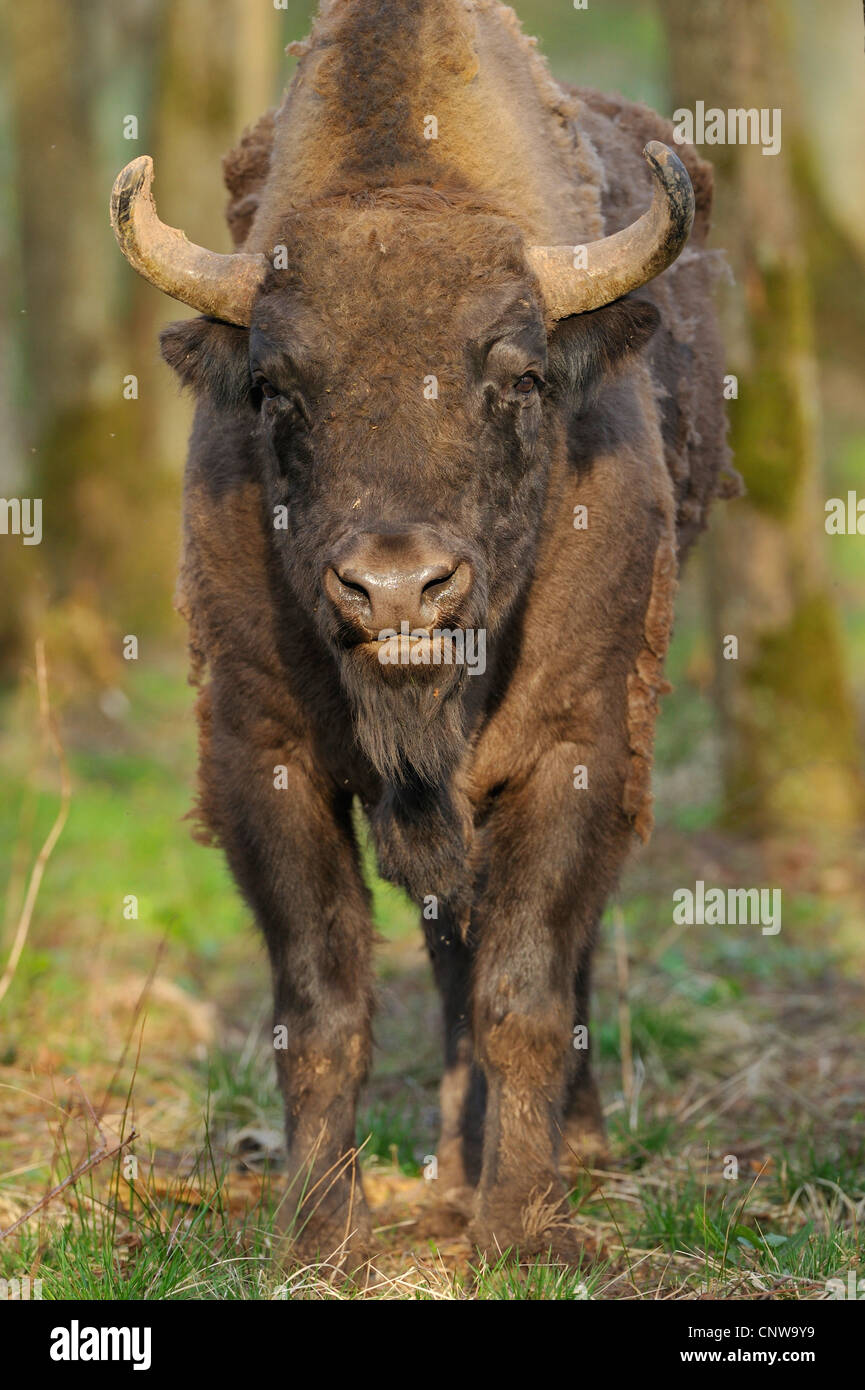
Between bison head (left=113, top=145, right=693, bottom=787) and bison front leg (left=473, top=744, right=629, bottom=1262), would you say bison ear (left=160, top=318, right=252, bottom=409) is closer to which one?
bison head (left=113, top=145, right=693, bottom=787)

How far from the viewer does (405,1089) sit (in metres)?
6.43

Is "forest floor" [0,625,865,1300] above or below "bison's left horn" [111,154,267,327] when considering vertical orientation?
below

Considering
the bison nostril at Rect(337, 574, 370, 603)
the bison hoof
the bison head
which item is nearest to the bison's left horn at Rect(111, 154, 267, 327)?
the bison head

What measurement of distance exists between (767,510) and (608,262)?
4884mm

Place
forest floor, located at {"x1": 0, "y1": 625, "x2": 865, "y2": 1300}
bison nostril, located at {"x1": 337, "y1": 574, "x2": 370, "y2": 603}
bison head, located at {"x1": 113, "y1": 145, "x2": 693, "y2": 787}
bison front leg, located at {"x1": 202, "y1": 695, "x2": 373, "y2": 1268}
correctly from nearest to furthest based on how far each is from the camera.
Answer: bison nostril, located at {"x1": 337, "y1": 574, "x2": 370, "y2": 603}, bison head, located at {"x1": 113, "y1": 145, "x2": 693, "y2": 787}, forest floor, located at {"x1": 0, "y1": 625, "x2": 865, "y2": 1300}, bison front leg, located at {"x1": 202, "y1": 695, "x2": 373, "y2": 1268}

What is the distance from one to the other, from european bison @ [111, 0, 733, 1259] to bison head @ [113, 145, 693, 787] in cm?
1

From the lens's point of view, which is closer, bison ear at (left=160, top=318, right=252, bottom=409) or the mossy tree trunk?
bison ear at (left=160, top=318, right=252, bottom=409)

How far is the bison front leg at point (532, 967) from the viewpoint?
4.92 meters

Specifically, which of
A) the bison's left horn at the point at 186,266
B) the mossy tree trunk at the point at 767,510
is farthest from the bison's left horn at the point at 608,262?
the mossy tree trunk at the point at 767,510

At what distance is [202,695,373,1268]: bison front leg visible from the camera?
198 inches

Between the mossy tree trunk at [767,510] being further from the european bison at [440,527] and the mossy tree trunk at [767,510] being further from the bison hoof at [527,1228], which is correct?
the bison hoof at [527,1228]

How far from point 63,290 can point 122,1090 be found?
9493mm
